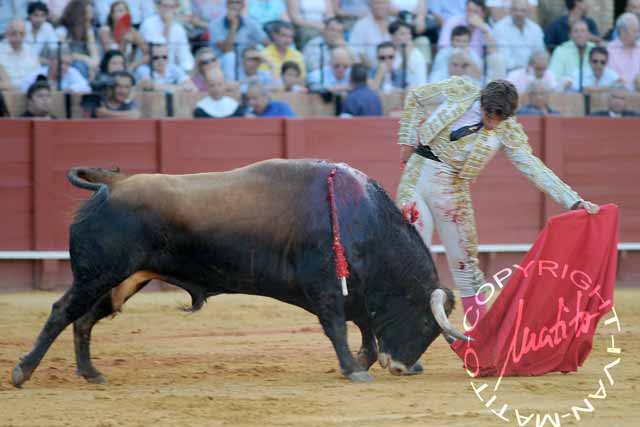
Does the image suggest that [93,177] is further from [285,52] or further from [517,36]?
[517,36]

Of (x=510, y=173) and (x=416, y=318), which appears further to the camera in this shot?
(x=510, y=173)

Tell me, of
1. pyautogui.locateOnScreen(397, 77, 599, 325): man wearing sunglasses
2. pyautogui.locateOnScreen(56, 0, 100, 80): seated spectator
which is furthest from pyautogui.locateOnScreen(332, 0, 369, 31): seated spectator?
pyautogui.locateOnScreen(397, 77, 599, 325): man wearing sunglasses

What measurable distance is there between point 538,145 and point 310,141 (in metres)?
1.91

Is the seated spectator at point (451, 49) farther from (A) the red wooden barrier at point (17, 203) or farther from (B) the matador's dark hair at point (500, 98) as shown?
(B) the matador's dark hair at point (500, 98)

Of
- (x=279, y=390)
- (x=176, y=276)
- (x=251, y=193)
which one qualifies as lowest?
(x=279, y=390)

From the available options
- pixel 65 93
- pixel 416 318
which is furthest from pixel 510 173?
pixel 416 318

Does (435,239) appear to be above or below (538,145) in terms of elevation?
below

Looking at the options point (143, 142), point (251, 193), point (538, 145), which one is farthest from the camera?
point (538, 145)

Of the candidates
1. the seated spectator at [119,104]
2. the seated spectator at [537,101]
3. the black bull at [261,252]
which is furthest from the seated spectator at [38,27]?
the black bull at [261,252]

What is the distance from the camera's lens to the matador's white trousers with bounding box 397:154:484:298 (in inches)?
231

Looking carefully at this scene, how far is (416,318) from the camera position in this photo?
577cm

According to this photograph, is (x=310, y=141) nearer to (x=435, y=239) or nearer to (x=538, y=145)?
(x=435, y=239)

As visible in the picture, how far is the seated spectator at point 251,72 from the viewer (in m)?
9.80

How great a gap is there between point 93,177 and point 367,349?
5.06 feet
